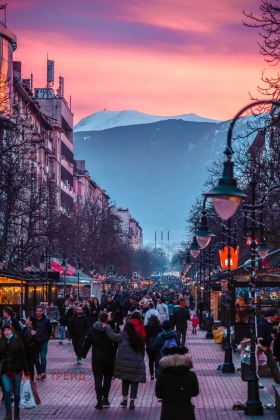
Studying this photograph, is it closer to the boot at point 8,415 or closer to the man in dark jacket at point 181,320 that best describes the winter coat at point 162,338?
the boot at point 8,415

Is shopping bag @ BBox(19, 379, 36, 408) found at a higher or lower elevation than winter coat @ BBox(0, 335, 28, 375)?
lower

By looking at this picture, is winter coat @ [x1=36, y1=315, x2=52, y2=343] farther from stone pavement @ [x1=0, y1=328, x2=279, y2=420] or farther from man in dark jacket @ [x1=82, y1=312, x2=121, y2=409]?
man in dark jacket @ [x1=82, y1=312, x2=121, y2=409]

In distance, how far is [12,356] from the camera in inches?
712

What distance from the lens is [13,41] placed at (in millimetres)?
81688

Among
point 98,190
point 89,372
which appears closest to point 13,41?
point 89,372

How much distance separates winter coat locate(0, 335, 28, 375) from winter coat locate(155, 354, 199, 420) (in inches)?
240

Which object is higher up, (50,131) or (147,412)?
(50,131)

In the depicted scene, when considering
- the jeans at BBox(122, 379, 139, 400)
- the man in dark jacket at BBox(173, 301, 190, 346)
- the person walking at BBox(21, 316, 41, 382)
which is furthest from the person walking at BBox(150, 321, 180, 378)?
the man in dark jacket at BBox(173, 301, 190, 346)

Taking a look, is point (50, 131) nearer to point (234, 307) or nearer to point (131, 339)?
point (234, 307)

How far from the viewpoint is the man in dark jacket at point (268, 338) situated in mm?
21391

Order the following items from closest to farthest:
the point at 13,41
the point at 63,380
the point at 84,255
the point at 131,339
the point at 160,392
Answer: the point at 160,392, the point at 131,339, the point at 63,380, the point at 13,41, the point at 84,255

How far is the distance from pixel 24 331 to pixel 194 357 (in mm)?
13843

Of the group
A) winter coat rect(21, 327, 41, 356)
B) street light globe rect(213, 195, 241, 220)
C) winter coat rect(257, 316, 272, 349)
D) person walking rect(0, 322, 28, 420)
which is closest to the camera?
street light globe rect(213, 195, 241, 220)

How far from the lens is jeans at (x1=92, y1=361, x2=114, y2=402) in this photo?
20359 millimetres
